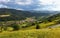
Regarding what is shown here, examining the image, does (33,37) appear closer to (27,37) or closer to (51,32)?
(27,37)

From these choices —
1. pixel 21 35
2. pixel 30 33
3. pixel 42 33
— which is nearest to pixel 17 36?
pixel 21 35

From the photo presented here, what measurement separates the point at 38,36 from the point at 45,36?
4.67 feet

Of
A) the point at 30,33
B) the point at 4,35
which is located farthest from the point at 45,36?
the point at 4,35

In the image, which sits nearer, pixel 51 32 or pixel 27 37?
pixel 27 37

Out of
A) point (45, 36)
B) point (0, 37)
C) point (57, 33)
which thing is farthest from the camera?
point (57, 33)

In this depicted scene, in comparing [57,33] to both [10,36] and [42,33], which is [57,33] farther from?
[10,36]

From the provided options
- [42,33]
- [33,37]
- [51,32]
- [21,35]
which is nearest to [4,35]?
[21,35]

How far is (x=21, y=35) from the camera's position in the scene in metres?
30.8

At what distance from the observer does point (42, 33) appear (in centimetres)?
3219

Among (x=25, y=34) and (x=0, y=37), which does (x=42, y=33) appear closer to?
(x=25, y=34)

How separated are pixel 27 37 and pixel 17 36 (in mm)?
2140

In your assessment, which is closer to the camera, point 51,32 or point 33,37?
point 33,37

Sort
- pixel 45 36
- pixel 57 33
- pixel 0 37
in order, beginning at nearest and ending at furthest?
pixel 0 37 → pixel 45 36 → pixel 57 33

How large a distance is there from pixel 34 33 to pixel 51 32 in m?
3.65
